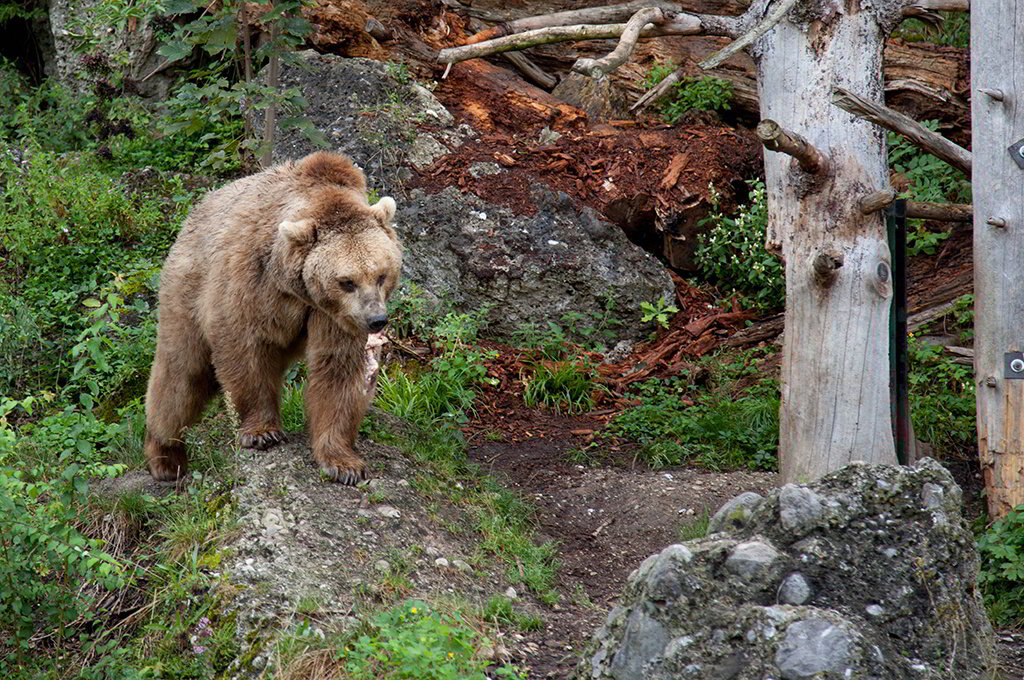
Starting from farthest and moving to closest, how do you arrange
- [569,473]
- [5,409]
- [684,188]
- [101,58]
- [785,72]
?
[101,58]
[684,188]
[569,473]
[785,72]
[5,409]

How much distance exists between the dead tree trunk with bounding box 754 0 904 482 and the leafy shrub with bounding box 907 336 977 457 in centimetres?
108

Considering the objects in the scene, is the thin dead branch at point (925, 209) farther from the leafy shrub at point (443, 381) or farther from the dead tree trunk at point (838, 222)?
the leafy shrub at point (443, 381)

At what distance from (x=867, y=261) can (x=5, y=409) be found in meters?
3.85

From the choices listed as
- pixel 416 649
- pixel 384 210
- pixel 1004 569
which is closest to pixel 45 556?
pixel 416 649

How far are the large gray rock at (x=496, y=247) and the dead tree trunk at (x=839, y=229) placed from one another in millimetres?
2518

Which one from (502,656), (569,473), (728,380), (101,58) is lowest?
(502,656)

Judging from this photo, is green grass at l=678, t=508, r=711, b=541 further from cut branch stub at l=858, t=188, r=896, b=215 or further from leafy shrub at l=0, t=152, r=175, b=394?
leafy shrub at l=0, t=152, r=175, b=394

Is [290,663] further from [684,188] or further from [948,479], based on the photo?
[684,188]

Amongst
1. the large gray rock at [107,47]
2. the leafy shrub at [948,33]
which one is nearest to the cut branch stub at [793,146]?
the leafy shrub at [948,33]

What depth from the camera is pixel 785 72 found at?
5.43m

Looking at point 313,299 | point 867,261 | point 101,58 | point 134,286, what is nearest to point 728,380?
point 867,261

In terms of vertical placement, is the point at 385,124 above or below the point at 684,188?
above

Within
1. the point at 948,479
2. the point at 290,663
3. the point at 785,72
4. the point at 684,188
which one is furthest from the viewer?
the point at 684,188

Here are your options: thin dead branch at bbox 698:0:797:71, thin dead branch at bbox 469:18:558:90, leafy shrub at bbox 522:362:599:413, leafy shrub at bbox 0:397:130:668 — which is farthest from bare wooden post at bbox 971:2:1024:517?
thin dead branch at bbox 469:18:558:90
